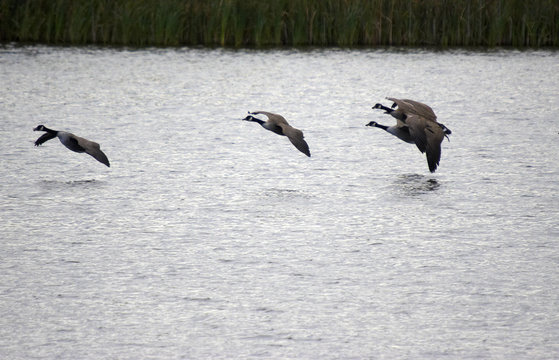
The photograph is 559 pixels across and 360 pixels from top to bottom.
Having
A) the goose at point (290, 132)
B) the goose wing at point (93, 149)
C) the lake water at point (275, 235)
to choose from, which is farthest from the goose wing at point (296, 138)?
the goose wing at point (93, 149)

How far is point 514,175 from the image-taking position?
400 inches

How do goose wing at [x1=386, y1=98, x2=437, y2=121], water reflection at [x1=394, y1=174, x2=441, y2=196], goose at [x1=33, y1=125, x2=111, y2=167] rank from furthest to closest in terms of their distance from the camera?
goose wing at [x1=386, y1=98, x2=437, y2=121] → goose at [x1=33, y1=125, x2=111, y2=167] → water reflection at [x1=394, y1=174, x2=441, y2=196]

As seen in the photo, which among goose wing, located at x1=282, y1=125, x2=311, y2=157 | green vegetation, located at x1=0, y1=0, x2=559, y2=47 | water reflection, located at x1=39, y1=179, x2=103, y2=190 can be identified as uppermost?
green vegetation, located at x1=0, y1=0, x2=559, y2=47

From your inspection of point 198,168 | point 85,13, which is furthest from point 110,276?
point 85,13

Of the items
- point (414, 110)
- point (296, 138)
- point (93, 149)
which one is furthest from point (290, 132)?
point (93, 149)

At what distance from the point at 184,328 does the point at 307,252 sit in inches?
73.0

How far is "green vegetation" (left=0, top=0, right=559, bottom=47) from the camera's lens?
22672 millimetres

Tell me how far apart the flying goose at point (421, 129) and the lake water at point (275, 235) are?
1.04 ft

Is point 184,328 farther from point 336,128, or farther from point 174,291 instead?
point 336,128

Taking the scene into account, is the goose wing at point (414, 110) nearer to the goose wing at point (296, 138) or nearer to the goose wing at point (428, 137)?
the goose wing at point (428, 137)

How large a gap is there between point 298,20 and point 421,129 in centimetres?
1334

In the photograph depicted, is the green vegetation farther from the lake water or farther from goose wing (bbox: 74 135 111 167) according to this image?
goose wing (bbox: 74 135 111 167)

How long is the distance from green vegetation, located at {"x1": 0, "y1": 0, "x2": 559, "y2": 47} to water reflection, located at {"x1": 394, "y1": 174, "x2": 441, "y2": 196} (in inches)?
511

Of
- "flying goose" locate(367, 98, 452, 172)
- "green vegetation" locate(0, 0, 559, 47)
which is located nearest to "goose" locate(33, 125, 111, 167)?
"flying goose" locate(367, 98, 452, 172)
